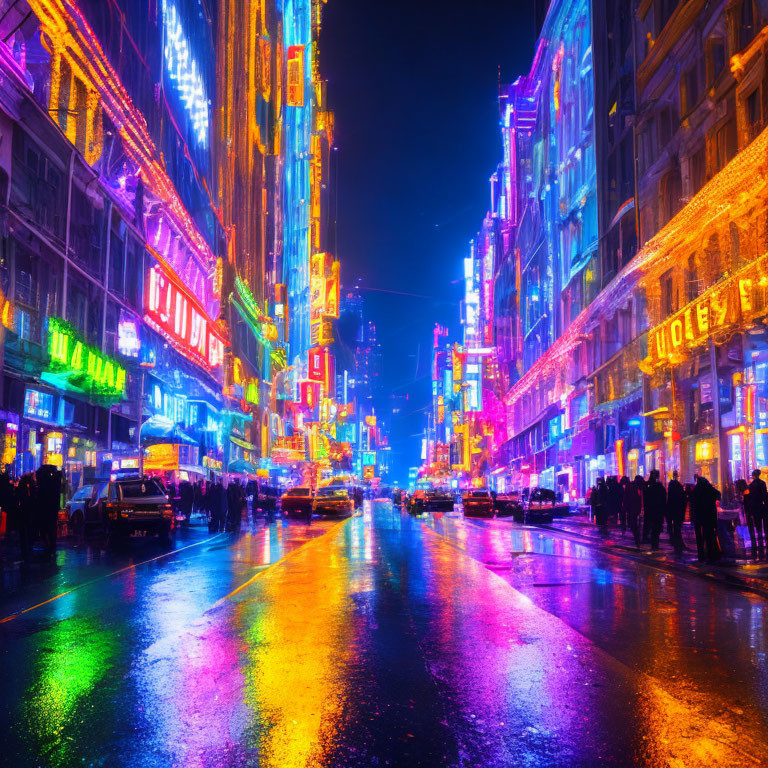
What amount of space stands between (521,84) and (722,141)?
192 feet

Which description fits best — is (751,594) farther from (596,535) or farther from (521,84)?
(521,84)

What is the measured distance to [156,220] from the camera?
45094mm

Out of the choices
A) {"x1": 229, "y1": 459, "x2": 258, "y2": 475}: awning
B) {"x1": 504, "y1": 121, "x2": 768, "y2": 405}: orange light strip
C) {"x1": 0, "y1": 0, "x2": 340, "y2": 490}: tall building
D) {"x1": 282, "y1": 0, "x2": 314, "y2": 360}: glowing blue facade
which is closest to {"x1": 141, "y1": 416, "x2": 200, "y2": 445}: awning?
{"x1": 0, "y1": 0, "x2": 340, "y2": 490}: tall building

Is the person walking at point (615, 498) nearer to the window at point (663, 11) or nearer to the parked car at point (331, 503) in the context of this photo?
the window at point (663, 11)

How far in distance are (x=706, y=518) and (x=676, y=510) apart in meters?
2.93

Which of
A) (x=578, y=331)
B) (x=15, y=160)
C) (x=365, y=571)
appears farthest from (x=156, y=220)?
(x=365, y=571)

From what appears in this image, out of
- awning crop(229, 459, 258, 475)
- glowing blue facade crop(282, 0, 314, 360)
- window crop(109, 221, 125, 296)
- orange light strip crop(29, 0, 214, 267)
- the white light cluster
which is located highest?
glowing blue facade crop(282, 0, 314, 360)

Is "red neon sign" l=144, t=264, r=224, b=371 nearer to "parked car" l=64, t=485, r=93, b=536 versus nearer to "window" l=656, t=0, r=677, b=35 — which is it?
"parked car" l=64, t=485, r=93, b=536

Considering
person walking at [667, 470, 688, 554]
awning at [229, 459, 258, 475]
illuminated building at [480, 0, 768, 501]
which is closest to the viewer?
person walking at [667, 470, 688, 554]

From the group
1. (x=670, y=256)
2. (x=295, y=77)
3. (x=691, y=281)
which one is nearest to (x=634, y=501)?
(x=691, y=281)

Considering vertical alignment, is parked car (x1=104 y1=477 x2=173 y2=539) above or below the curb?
above

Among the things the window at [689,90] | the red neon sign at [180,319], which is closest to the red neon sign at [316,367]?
the red neon sign at [180,319]

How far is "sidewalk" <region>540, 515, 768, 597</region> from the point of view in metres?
14.5

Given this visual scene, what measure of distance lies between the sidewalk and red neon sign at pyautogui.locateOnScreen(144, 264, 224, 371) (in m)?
23.8
